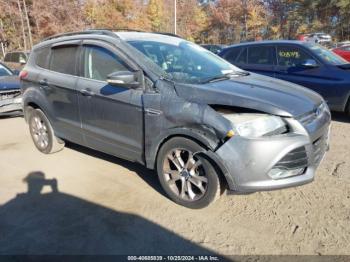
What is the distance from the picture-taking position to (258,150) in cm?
286

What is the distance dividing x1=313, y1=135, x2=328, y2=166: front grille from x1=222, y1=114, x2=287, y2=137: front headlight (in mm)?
442

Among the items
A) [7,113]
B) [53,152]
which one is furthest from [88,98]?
[7,113]

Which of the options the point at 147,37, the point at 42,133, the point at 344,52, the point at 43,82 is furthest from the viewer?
the point at 344,52

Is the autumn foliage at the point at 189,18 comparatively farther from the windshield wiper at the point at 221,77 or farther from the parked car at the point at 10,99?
the windshield wiper at the point at 221,77

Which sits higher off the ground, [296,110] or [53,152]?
[296,110]

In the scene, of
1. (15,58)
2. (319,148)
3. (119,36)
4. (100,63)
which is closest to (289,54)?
(319,148)

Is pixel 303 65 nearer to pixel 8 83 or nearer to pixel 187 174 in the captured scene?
pixel 187 174

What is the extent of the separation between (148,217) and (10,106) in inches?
212

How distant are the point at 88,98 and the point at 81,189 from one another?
42.7 inches

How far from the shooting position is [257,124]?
2.94 m

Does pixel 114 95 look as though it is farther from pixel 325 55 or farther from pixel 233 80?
pixel 325 55

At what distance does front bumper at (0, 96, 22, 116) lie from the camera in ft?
23.5

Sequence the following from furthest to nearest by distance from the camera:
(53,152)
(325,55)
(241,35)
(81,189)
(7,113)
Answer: (241,35)
(7,113)
(325,55)
(53,152)
(81,189)

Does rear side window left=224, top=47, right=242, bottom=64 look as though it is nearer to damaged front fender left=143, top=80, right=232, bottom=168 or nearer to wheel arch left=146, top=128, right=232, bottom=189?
damaged front fender left=143, top=80, right=232, bottom=168
